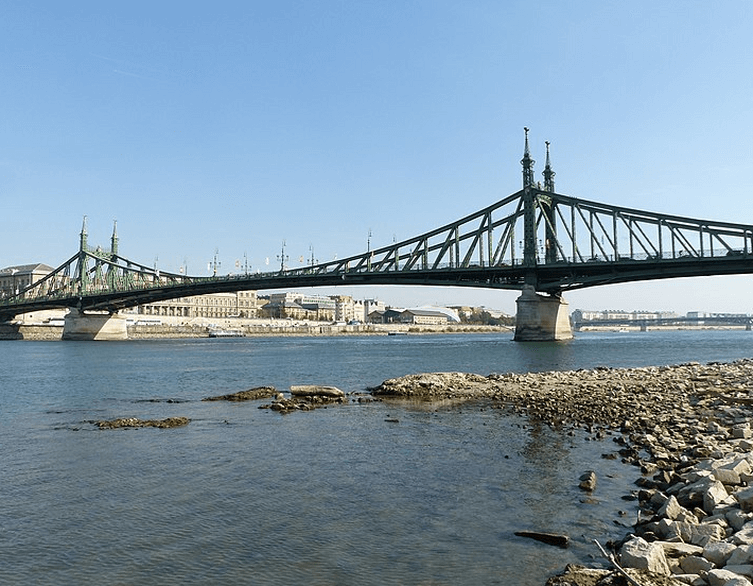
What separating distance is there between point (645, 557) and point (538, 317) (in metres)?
Answer: 81.0

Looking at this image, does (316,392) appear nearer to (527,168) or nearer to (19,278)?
(527,168)

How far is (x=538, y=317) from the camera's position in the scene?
86.2 m

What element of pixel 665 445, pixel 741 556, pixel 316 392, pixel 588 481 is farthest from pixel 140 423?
pixel 741 556

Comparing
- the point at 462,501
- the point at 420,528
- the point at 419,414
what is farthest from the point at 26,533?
the point at 419,414

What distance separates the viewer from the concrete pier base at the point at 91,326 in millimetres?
116938

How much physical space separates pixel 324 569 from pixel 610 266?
75.9 meters

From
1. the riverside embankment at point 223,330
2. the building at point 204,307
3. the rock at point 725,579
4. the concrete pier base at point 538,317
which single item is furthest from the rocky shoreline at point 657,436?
the building at point 204,307

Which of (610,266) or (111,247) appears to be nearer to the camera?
(610,266)

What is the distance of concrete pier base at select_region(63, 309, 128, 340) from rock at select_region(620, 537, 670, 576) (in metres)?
121

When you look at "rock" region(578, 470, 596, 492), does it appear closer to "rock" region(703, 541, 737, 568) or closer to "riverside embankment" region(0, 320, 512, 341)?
"rock" region(703, 541, 737, 568)

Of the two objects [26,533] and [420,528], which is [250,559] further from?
[26,533]

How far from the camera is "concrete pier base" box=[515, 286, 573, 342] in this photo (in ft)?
284

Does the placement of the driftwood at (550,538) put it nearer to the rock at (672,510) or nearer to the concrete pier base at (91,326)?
the rock at (672,510)

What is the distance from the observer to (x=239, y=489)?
1262 cm
